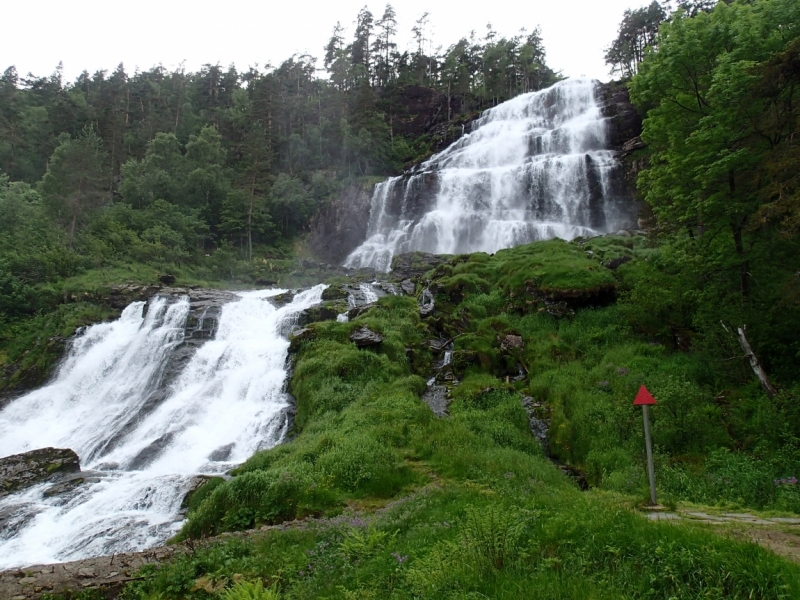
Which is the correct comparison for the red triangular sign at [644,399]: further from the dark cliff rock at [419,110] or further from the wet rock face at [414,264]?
the dark cliff rock at [419,110]

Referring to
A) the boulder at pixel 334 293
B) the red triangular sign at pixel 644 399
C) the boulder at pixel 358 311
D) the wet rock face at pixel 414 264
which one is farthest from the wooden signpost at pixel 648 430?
the wet rock face at pixel 414 264

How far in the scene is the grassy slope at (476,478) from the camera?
380 cm

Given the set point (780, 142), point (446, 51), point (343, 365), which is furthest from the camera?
point (446, 51)

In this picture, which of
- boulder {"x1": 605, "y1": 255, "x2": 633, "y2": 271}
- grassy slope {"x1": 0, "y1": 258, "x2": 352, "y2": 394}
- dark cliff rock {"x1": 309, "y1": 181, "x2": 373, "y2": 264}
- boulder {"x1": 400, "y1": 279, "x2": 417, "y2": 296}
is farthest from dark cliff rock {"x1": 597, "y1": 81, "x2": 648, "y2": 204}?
grassy slope {"x1": 0, "y1": 258, "x2": 352, "y2": 394}

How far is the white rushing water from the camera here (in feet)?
34.6

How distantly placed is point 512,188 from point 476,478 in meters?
30.7

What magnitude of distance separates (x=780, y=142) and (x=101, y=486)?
18.9 m

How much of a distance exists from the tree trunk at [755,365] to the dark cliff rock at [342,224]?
35.8 m

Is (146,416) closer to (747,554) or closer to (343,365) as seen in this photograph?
(343,365)

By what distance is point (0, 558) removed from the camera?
9773 millimetres

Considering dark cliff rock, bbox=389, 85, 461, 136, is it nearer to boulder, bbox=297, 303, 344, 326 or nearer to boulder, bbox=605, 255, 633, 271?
boulder, bbox=297, 303, 344, 326

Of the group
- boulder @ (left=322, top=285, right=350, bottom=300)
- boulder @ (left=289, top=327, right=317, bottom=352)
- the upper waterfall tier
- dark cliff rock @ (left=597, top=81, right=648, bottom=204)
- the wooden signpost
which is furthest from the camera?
the upper waterfall tier

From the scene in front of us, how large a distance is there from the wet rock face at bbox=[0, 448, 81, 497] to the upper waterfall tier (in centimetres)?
2641

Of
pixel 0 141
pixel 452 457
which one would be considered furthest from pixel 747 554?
pixel 0 141
